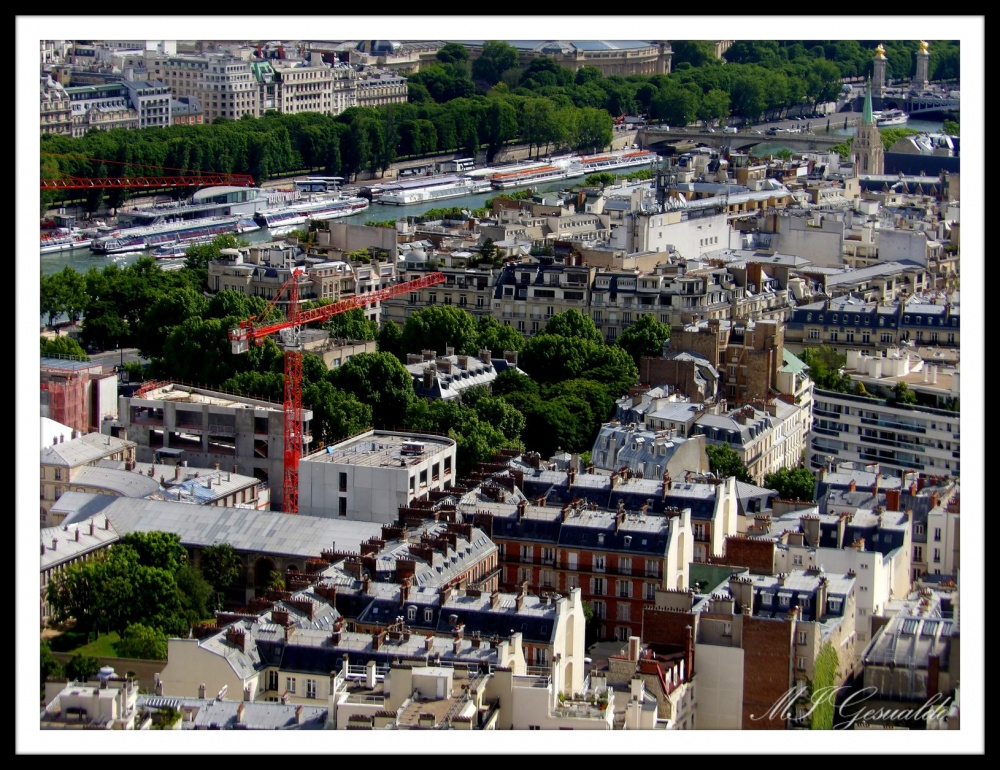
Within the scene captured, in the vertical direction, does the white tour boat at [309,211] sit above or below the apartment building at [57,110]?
below

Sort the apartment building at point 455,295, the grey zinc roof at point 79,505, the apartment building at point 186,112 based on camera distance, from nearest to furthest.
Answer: the grey zinc roof at point 79,505, the apartment building at point 455,295, the apartment building at point 186,112

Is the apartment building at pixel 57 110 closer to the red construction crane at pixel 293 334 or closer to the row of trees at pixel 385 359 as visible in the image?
the row of trees at pixel 385 359

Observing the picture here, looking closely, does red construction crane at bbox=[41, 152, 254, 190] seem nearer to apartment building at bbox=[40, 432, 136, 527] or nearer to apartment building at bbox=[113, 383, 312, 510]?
apartment building at bbox=[113, 383, 312, 510]

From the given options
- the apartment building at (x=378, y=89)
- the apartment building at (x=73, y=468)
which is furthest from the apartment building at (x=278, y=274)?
the apartment building at (x=378, y=89)

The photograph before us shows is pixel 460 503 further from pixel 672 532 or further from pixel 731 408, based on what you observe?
pixel 731 408

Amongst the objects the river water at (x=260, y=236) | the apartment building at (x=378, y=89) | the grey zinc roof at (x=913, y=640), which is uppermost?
the apartment building at (x=378, y=89)

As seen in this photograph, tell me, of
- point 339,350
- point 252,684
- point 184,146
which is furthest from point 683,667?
point 184,146
